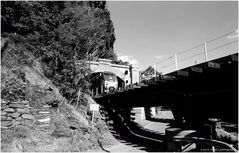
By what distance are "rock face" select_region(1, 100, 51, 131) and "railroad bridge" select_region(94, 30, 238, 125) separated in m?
6.71

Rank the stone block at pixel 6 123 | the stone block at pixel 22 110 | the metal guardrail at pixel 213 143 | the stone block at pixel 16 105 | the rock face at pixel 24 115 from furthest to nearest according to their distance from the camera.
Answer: the stone block at pixel 22 110
the stone block at pixel 16 105
the rock face at pixel 24 115
the stone block at pixel 6 123
the metal guardrail at pixel 213 143

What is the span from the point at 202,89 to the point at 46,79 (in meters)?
12.4

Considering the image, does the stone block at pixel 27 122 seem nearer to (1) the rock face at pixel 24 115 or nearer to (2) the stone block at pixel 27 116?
(1) the rock face at pixel 24 115

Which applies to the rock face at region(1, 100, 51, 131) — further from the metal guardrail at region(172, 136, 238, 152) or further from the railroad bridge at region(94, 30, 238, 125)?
the metal guardrail at region(172, 136, 238, 152)

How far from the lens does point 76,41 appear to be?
1992cm

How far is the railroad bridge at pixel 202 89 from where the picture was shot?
29.6ft

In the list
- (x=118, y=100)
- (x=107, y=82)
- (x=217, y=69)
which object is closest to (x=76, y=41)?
(x=118, y=100)

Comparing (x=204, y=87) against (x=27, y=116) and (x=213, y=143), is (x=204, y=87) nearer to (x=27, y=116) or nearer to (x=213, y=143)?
(x=213, y=143)

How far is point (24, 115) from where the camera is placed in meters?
10.9

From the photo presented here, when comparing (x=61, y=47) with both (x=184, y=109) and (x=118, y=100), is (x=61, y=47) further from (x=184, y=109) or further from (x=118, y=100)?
(x=184, y=109)

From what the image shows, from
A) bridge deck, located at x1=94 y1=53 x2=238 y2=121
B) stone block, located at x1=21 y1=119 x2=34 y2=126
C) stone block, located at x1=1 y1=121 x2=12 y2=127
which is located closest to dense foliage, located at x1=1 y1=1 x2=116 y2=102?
stone block, located at x1=21 y1=119 x2=34 y2=126

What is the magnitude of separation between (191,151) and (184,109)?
2778 millimetres

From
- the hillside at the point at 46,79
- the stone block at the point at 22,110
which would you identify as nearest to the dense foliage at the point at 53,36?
the hillside at the point at 46,79

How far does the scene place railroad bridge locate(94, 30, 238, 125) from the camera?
9.01m
